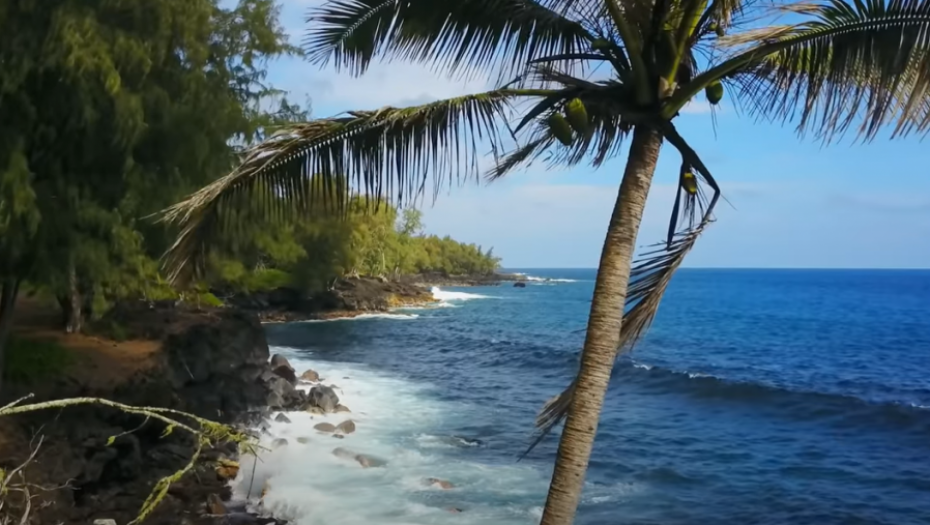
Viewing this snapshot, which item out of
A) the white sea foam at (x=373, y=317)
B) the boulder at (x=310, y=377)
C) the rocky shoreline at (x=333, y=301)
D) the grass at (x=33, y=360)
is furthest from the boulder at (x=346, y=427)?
the white sea foam at (x=373, y=317)

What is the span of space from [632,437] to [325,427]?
7.51 metres

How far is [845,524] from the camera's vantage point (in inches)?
531

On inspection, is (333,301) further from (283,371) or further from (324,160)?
(324,160)

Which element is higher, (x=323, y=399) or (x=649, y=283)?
(x=649, y=283)

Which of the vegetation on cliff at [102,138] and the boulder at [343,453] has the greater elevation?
the vegetation on cliff at [102,138]

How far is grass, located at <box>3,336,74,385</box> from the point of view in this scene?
14.0 meters

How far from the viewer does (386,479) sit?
48.5 ft

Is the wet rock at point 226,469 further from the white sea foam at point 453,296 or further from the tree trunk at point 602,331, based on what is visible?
the white sea foam at point 453,296

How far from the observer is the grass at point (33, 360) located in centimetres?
1403

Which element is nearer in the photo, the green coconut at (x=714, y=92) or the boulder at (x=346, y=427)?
the green coconut at (x=714, y=92)

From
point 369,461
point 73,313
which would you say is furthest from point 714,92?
point 73,313

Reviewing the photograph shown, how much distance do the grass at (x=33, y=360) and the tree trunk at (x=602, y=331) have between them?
1304cm

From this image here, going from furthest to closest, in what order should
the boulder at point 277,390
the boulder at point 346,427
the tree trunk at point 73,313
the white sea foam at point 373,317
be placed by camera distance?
the white sea foam at point 373,317, the boulder at point 277,390, the boulder at point 346,427, the tree trunk at point 73,313

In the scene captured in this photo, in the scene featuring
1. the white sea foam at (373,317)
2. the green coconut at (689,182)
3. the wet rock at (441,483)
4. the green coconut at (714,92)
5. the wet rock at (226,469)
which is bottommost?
the white sea foam at (373,317)
